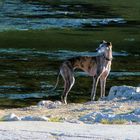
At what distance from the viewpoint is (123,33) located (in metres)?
54.2

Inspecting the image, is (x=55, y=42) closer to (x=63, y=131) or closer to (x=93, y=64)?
(x=93, y=64)

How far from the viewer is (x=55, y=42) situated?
4734 cm

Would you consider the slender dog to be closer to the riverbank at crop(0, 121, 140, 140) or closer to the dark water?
the dark water

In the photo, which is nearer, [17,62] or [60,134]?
[60,134]

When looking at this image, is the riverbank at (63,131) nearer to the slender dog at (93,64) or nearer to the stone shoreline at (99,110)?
the stone shoreline at (99,110)

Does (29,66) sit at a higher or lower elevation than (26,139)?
lower

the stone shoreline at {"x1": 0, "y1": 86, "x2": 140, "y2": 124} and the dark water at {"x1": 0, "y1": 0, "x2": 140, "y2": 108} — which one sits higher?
the stone shoreline at {"x1": 0, "y1": 86, "x2": 140, "y2": 124}

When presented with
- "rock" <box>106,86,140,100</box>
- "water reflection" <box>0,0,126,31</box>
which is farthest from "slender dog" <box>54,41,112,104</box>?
"water reflection" <box>0,0,126,31</box>

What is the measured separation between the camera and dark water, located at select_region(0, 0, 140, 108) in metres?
27.6

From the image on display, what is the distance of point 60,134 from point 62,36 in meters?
41.6

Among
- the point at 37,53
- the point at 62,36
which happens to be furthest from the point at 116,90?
the point at 62,36

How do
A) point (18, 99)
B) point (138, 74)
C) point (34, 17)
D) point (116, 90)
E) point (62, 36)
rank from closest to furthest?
point (116, 90) < point (18, 99) < point (138, 74) < point (62, 36) < point (34, 17)

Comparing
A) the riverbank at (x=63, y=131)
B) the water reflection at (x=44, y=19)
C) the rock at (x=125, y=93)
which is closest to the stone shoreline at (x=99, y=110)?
the rock at (x=125, y=93)

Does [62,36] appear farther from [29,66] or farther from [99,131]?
[99,131]
